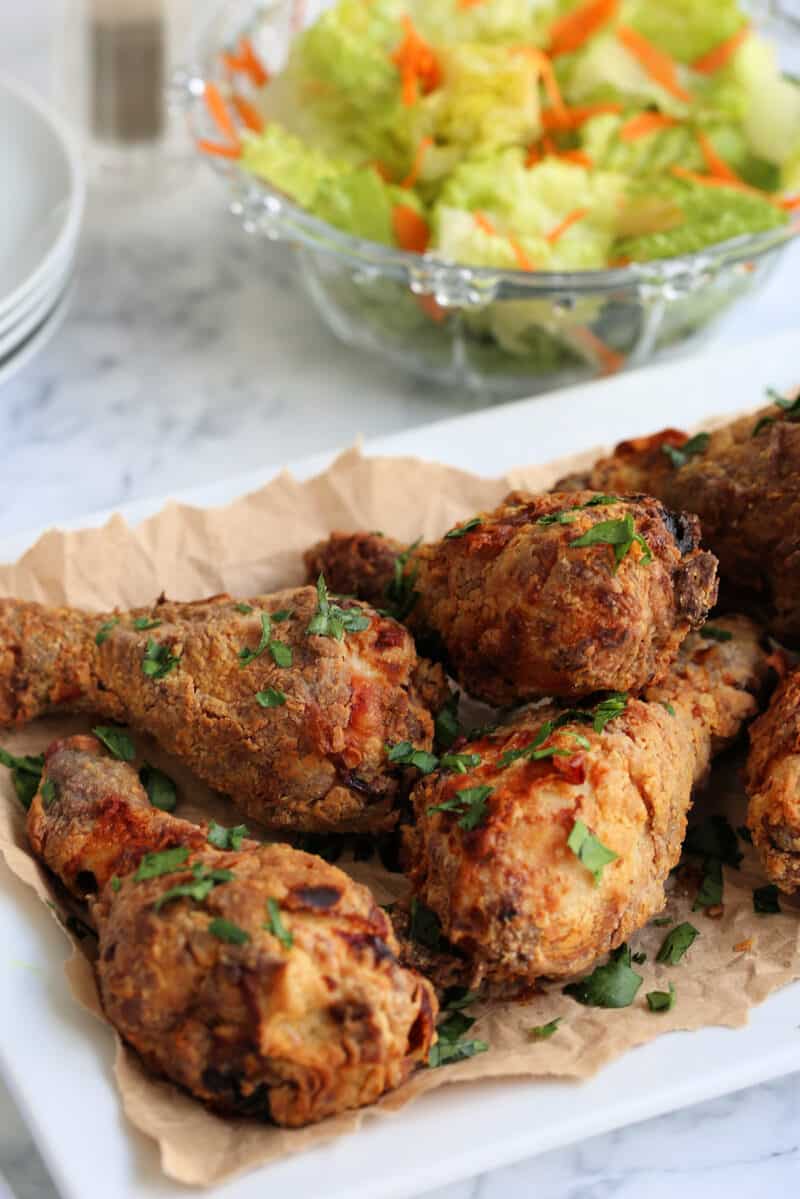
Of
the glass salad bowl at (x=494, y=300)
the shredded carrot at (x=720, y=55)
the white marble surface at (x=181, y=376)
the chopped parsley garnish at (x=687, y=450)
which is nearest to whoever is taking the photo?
the chopped parsley garnish at (x=687, y=450)

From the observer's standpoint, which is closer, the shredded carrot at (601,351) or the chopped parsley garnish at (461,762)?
the chopped parsley garnish at (461,762)

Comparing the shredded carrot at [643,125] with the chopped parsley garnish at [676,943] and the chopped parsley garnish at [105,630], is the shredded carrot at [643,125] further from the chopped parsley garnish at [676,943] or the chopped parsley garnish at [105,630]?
the chopped parsley garnish at [676,943]

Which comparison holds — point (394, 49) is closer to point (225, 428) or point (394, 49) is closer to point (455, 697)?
point (225, 428)

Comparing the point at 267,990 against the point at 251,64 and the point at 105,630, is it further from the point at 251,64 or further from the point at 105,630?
the point at 251,64

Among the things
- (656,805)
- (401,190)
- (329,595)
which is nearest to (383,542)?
(329,595)

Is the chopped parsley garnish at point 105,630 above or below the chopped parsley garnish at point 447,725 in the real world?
above

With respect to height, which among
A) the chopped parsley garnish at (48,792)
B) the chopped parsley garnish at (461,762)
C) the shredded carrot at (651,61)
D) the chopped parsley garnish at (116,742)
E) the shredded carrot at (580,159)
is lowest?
the chopped parsley garnish at (116,742)

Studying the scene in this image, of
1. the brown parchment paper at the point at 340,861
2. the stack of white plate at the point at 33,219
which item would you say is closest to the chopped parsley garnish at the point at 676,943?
the brown parchment paper at the point at 340,861

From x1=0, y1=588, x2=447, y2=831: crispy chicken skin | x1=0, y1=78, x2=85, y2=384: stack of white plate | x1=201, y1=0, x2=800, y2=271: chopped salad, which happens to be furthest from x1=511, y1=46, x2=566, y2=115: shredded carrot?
x1=0, y1=588, x2=447, y2=831: crispy chicken skin
